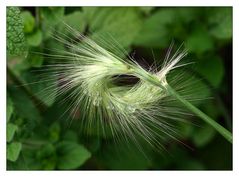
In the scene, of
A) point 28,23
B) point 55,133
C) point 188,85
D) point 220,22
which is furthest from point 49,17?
point 220,22

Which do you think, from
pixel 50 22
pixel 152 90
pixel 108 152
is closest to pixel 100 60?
pixel 152 90

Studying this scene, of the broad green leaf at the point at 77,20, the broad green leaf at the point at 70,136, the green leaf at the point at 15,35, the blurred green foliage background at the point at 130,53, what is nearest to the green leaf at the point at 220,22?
the blurred green foliage background at the point at 130,53

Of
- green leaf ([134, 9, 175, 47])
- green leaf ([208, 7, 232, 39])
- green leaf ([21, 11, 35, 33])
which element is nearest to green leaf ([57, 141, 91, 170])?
green leaf ([21, 11, 35, 33])

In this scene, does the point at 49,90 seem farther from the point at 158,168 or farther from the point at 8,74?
the point at 158,168

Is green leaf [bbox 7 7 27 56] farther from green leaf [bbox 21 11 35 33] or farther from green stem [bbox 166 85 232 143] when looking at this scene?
green stem [bbox 166 85 232 143]

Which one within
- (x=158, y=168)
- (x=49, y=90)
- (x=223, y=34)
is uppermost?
(x=223, y=34)

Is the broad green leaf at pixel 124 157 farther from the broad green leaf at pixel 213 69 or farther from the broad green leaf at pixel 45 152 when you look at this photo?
the broad green leaf at pixel 213 69
